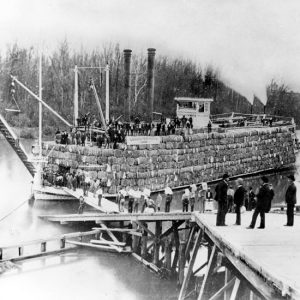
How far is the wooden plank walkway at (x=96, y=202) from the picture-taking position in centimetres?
959

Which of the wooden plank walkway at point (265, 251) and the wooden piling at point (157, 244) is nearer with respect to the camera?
the wooden plank walkway at point (265, 251)

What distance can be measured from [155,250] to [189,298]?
1669 mm

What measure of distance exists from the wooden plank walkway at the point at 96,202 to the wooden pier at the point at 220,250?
10.5 inches

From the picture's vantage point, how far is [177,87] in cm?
1495

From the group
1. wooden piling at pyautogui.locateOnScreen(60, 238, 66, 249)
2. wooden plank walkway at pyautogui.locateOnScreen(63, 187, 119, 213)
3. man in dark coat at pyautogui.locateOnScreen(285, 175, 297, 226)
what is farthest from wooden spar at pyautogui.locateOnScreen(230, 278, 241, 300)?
wooden plank walkway at pyautogui.locateOnScreen(63, 187, 119, 213)

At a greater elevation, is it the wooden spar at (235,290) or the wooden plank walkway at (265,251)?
the wooden plank walkway at (265,251)

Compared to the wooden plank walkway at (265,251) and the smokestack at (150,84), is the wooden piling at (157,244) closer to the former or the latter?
the wooden plank walkway at (265,251)

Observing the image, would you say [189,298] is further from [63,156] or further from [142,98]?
[142,98]

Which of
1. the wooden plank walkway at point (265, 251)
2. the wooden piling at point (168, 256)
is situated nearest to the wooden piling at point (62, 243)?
the wooden piling at point (168, 256)

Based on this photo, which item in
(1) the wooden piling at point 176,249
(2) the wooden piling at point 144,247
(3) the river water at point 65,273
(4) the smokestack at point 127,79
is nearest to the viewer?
(3) the river water at point 65,273

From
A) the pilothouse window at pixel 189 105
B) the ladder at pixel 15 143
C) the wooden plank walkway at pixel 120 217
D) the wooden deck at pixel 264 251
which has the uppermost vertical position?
the pilothouse window at pixel 189 105

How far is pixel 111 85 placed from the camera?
1300 cm

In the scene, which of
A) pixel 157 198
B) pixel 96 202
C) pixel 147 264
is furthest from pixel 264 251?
pixel 96 202

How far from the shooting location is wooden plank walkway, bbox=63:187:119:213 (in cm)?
959
